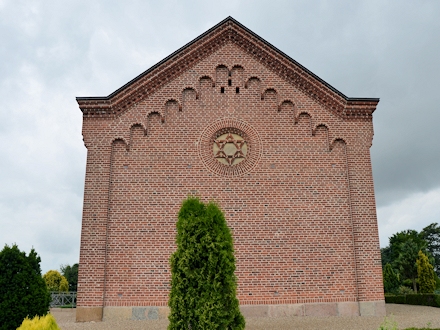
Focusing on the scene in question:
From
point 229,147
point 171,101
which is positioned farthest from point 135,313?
point 171,101

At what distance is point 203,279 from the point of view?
727cm

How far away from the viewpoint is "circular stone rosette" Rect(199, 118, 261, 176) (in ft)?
41.7

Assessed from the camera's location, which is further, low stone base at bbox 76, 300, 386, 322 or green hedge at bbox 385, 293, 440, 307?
green hedge at bbox 385, 293, 440, 307

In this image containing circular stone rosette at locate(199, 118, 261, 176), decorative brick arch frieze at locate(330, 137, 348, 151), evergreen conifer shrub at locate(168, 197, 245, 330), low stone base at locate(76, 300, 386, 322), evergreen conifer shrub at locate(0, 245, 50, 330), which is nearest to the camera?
evergreen conifer shrub at locate(168, 197, 245, 330)

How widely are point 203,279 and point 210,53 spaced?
29.0 feet

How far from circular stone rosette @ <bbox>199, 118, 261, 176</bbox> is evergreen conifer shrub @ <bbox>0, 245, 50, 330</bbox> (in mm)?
5949

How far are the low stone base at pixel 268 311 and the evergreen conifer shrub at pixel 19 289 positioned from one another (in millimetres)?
1994

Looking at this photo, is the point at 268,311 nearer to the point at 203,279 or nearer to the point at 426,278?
the point at 203,279

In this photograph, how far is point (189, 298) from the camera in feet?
23.6

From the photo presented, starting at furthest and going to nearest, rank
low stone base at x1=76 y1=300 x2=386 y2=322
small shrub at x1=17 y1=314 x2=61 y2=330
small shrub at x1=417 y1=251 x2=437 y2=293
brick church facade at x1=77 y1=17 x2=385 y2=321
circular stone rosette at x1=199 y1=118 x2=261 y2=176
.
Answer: small shrub at x1=417 y1=251 x2=437 y2=293 → circular stone rosette at x1=199 y1=118 x2=261 y2=176 → brick church facade at x1=77 y1=17 x2=385 y2=321 → low stone base at x1=76 y1=300 x2=386 y2=322 → small shrub at x1=17 y1=314 x2=61 y2=330

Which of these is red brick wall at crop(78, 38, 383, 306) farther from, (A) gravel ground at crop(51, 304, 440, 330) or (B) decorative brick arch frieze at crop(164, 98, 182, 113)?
(A) gravel ground at crop(51, 304, 440, 330)

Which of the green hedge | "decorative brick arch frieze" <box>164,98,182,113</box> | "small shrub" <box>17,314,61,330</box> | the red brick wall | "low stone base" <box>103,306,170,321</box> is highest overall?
"decorative brick arch frieze" <box>164,98,182,113</box>

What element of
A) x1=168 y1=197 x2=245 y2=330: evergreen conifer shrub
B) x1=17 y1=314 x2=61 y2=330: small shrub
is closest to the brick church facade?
x1=168 y1=197 x2=245 y2=330: evergreen conifer shrub

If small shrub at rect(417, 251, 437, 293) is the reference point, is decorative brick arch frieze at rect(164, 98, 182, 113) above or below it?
above
